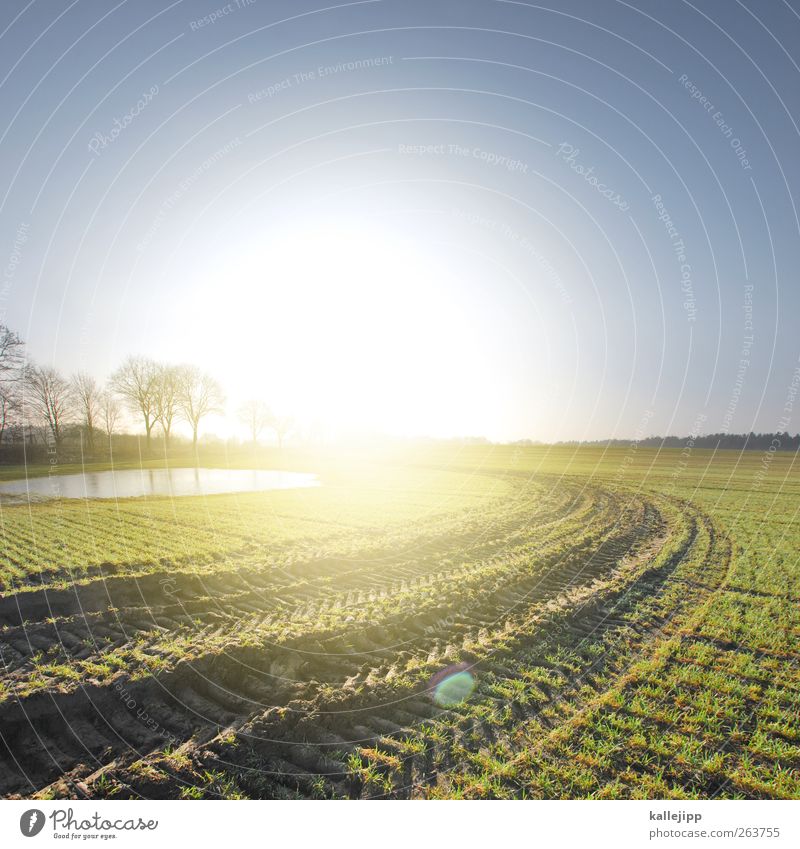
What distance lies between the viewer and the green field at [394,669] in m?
5.15

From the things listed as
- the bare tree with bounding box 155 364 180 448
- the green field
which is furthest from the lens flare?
the bare tree with bounding box 155 364 180 448

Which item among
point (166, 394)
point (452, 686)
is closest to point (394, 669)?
point (452, 686)

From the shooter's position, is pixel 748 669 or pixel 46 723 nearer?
pixel 46 723

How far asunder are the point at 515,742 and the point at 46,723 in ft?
20.6

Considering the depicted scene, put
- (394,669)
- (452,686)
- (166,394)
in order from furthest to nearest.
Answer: (166,394), (394,669), (452,686)

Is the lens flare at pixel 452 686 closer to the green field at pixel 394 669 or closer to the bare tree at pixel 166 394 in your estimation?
the green field at pixel 394 669

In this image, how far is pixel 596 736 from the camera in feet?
18.7

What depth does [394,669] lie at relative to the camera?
7.34 meters

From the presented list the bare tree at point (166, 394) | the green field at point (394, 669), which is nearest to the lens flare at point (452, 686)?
the green field at point (394, 669)

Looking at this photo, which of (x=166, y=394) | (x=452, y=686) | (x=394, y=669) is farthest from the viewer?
(x=166, y=394)

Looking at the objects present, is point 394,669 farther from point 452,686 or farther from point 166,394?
point 166,394

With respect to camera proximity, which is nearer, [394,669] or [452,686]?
[452,686]

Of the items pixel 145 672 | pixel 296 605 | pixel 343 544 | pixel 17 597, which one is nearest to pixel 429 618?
pixel 296 605
